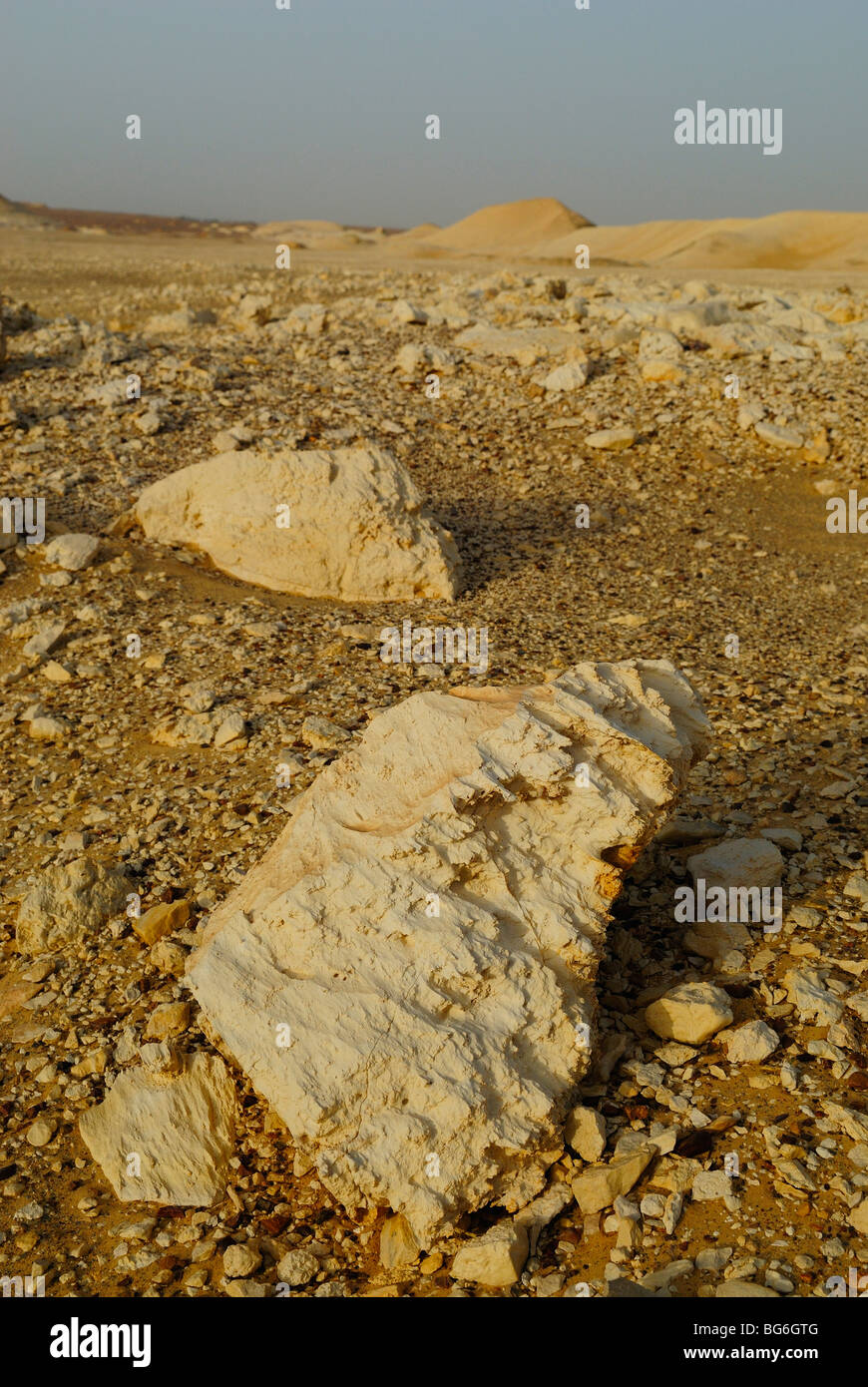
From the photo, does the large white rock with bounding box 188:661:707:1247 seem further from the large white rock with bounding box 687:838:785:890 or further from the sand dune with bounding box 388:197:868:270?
the sand dune with bounding box 388:197:868:270

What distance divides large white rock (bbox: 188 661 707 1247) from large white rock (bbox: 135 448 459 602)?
3445 millimetres

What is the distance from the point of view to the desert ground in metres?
2.92

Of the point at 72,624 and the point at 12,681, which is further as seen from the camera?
the point at 72,624

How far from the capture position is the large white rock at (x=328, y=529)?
6.91 metres

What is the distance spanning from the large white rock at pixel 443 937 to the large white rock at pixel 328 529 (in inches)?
136

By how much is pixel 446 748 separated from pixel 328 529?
378 centimetres

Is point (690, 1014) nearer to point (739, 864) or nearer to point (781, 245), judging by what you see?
point (739, 864)

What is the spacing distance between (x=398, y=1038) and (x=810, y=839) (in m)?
2.52

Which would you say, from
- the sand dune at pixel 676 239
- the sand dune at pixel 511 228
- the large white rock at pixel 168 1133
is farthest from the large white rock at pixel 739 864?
the sand dune at pixel 511 228

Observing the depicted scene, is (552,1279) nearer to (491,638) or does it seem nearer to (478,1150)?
(478,1150)

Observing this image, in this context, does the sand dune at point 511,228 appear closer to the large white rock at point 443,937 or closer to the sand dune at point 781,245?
the sand dune at point 781,245

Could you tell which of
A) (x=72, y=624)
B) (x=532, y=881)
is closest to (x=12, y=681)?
(x=72, y=624)

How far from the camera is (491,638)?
6.49m

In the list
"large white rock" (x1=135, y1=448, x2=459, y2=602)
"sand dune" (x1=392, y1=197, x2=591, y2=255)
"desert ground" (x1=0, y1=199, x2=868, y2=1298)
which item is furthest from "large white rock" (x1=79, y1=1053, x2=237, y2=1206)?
"sand dune" (x1=392, y1=197, x2=591, y2=255)
